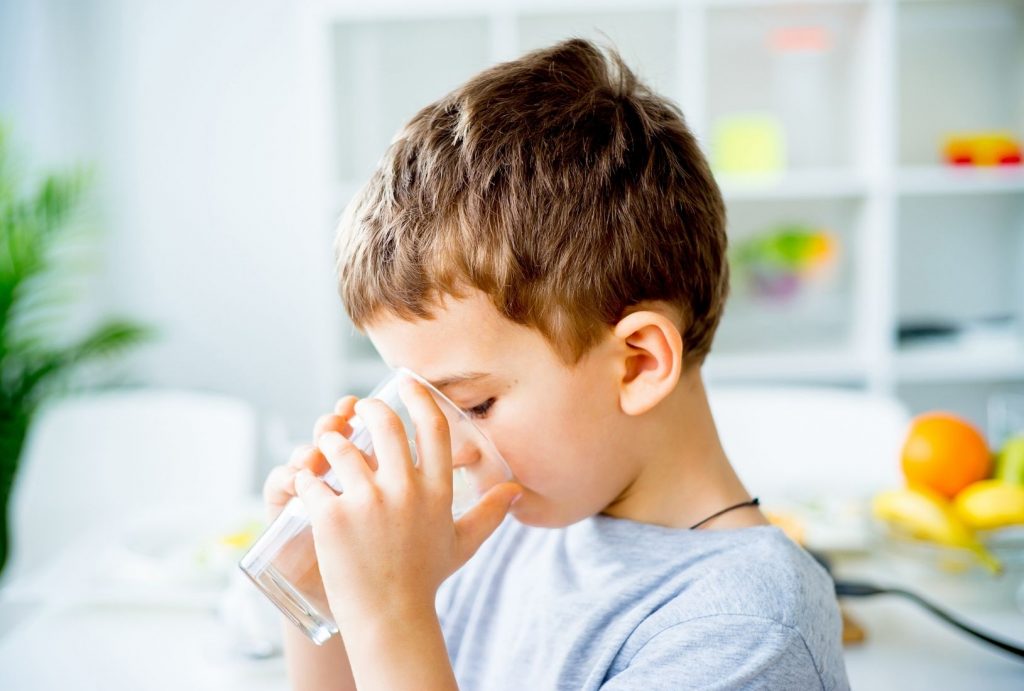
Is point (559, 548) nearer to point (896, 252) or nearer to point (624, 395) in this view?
point (624, 395)

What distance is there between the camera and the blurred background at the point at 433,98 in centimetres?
295

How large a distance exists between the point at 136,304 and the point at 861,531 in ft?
8.95

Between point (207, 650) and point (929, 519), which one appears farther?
point (929, 519)

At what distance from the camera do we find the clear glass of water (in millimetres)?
761

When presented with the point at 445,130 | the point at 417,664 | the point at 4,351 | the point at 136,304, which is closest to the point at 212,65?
the point at 136,304

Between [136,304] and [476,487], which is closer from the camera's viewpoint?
[476,487]

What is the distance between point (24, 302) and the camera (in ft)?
7.85

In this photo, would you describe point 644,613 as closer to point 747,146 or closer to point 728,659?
point 728,659

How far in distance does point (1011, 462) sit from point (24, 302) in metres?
2.20

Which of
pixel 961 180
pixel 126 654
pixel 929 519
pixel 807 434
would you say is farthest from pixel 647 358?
pixel 961 180

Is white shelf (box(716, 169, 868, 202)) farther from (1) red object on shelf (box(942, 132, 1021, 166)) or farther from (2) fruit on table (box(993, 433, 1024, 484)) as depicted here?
(2) fruit on table (box(993, 433, 1024, 484))

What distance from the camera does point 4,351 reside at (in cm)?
231

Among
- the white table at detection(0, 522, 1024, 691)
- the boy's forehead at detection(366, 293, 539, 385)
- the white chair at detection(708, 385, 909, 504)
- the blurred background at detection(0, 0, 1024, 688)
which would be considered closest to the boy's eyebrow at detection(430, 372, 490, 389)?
the boy's forehead at detection(366, 293, 539, 385)

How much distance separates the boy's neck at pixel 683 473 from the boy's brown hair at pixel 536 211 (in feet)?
0.35
